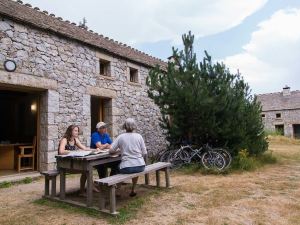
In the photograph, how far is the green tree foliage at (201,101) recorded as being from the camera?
7.50m

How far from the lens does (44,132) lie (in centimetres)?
720

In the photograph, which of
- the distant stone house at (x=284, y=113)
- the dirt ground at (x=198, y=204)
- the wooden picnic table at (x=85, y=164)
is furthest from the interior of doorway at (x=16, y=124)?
the distant stone house at (x=284, y=113)

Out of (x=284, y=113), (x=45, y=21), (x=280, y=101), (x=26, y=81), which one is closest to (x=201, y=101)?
(x=26, y=81)

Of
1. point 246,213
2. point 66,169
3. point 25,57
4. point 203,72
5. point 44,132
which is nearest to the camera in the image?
point 246,213

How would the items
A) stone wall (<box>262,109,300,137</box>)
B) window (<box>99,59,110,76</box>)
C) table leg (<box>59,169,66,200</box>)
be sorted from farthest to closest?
stone wall (<box>262,109,300,137</box>), window (<box>99,59,110,76</box>), table leg (<box>59,169,66,200</box>)

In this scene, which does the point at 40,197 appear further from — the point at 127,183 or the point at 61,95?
the point at 61,95

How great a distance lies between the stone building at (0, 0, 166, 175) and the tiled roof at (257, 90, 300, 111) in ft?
72.8

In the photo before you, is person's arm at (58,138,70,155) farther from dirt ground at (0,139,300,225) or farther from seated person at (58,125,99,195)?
dirt ground at (0,139,300,225)

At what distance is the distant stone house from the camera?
2819 cm

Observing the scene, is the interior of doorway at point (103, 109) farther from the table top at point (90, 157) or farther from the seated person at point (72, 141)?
the table top at point (90, 157)

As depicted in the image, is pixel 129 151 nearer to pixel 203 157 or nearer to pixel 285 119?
pixel 203 157

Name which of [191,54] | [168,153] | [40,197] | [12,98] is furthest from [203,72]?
[12,98]

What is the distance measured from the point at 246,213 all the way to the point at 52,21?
725 centimetres

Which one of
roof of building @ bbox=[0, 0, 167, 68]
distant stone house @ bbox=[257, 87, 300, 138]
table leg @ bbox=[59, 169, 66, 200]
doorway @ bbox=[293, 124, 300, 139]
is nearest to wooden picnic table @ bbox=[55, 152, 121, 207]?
table leg @ bbox=[59, 169, 66, 200]
